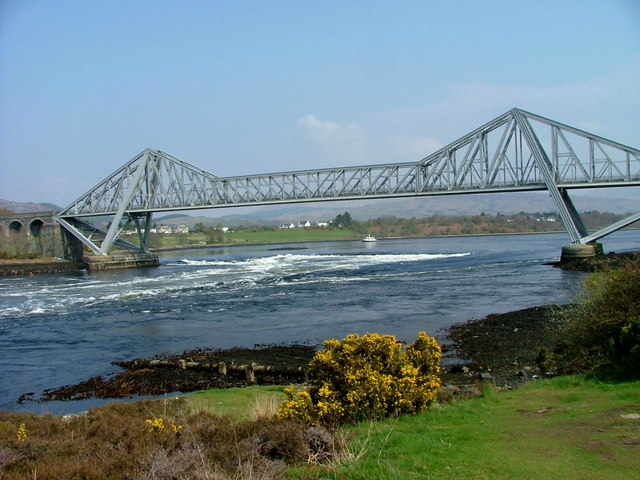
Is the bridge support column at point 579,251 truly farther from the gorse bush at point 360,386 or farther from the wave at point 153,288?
the gorse bush at point 360,386

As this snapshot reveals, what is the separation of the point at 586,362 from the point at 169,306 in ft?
93.1

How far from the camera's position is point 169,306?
121 ft

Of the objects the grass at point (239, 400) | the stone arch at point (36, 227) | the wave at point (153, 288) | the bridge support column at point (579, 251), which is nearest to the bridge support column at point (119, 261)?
the stone arch at point (36, 227)

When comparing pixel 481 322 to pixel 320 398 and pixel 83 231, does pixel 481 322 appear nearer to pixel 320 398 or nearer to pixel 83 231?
pixel 320 398

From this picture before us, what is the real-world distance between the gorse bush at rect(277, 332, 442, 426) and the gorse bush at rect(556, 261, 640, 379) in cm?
366

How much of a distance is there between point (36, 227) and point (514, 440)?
325 ft

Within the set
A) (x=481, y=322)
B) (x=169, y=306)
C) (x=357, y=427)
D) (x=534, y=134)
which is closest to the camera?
(x=357, y=427)

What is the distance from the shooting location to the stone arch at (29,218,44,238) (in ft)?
306

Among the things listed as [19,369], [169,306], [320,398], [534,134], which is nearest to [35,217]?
[169,306]

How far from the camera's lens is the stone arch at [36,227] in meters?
93.1

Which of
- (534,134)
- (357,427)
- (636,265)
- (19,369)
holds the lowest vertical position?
(19,369)

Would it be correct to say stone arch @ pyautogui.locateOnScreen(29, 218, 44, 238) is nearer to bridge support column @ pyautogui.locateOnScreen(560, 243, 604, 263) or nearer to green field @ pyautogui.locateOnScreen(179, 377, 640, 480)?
bridge support column @ pyautogui.locateOnScreen(560, 243, 604, 263)

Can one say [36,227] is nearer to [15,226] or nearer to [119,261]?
[15,226]

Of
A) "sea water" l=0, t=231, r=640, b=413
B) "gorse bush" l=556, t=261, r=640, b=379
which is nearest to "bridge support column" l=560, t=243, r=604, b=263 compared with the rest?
"sea water" l=0, t=231, r=640, b=413
